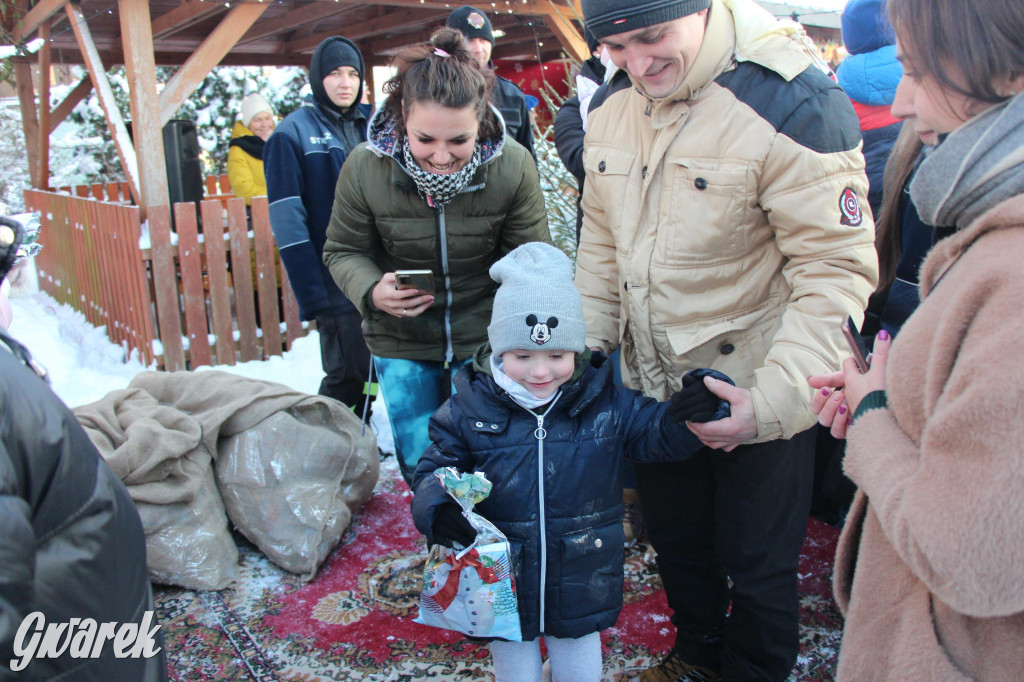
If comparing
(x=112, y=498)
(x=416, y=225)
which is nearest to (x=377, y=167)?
(x=416, y=225)

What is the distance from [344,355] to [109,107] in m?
3.39

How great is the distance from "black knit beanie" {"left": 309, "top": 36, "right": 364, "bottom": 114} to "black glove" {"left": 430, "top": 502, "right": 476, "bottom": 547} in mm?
3005

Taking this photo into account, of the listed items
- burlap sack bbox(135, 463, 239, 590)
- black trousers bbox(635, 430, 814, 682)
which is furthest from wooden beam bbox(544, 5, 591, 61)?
black trousers bbox(635, 430, 814, 682)

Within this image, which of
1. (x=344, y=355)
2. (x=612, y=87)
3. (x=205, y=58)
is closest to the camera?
(x=612, y=87)

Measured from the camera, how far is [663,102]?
203 cm

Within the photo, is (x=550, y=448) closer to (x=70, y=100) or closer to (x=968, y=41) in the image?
(x=968, y=41)

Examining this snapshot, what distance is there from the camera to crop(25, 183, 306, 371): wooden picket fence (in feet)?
19.3

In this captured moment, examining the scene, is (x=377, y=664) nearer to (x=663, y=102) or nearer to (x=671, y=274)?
(x=671, y=274)

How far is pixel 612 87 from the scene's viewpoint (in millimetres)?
2328

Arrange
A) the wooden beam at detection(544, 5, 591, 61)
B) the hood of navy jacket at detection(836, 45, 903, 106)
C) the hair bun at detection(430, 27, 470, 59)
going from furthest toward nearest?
1. the wooden beam at detection(544, 5, 591, 61)
2. the hood of navy jacket at detection(836, 45, 903, 106)
3. the hair bun at detection(430, 27, 470, 59)

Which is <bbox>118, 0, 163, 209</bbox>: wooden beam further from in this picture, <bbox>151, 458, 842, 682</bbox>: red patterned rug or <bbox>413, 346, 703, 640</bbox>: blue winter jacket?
<bbox>413, 346, 703, 640</bbox>: blue winter jacket

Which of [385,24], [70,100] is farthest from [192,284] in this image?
[70,100]

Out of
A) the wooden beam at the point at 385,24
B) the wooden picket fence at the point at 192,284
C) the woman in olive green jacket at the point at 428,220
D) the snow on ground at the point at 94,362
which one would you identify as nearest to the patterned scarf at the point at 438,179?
the woman in olive green jacket at the point at 428,220

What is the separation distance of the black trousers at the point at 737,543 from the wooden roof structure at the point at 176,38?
97.7 inches
